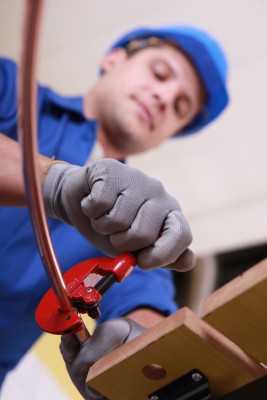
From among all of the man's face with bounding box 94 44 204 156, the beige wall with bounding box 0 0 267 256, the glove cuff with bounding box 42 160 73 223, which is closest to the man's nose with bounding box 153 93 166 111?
the man's face with bounding box 94 44 204 156

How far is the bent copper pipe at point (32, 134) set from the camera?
34 centimetres

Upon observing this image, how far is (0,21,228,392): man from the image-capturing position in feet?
1.81

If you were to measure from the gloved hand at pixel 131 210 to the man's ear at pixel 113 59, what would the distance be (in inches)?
38.4

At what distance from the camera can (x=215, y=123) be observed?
5.50 ft

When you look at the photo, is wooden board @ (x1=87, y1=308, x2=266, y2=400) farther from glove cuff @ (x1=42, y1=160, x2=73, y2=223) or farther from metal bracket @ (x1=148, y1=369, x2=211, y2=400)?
glove cuff @ (x1=42, y1=160, x2=73, y2=223)

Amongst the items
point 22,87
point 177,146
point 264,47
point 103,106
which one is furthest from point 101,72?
point 22,87

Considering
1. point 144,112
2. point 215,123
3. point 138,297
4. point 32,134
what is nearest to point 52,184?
point 32,134

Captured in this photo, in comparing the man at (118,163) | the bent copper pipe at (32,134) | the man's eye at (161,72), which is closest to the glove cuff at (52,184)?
the man at (118,163)

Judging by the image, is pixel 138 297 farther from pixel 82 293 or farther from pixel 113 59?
pixel 113 59

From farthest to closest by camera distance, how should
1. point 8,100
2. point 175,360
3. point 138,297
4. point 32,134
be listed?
point 8,100, point 138,297, point 175,360, point 32,134

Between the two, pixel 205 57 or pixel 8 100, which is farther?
pixel 205 57

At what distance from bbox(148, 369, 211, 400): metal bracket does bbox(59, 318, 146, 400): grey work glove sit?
0.07 meters

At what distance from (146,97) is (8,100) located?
396mm

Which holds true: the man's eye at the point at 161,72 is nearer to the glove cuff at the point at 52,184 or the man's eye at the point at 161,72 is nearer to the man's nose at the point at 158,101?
the man's nose at the point at 158,101
